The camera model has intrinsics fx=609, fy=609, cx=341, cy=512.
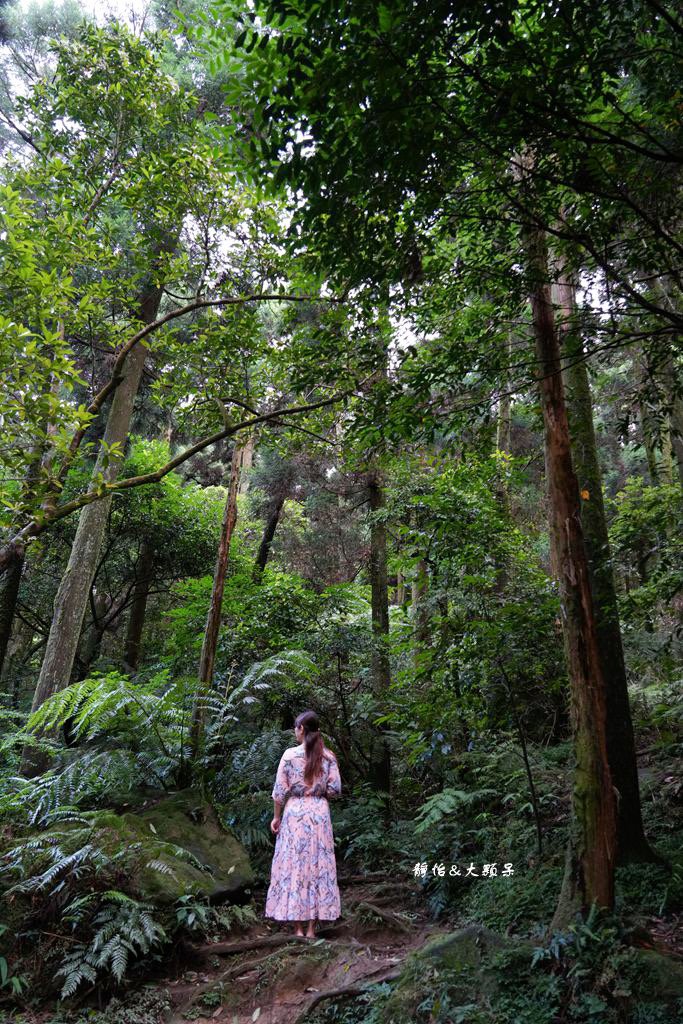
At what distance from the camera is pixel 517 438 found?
19391 millimetres

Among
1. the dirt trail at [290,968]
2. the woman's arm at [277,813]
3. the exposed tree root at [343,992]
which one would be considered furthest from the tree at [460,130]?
the woman's arm at [277,813]

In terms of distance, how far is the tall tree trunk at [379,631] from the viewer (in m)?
9.22

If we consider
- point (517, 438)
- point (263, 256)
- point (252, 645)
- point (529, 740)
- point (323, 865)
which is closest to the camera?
point (323, 865)

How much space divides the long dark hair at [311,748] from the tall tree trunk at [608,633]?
2.55 metres

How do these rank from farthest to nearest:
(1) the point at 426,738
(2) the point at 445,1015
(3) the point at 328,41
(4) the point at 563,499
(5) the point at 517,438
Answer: (5) the point at 517,438, (1) the point at 426,738, (4) the point at 563,499, (2) the point at 445,1015, (3) the point at 328,41

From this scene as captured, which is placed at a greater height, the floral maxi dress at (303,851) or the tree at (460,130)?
the tree at (460,130)

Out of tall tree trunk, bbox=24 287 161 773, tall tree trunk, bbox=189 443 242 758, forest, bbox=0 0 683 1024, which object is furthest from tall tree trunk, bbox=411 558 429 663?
tall tree trunk, bbox=24 287 161 773

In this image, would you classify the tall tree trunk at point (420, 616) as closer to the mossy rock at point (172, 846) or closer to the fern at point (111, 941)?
the mossy rock at point (172, 846)

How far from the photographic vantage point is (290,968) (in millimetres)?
4453

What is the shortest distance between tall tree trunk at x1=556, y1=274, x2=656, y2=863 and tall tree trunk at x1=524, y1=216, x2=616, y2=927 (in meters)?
0.44

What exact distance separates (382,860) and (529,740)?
2.48 metres

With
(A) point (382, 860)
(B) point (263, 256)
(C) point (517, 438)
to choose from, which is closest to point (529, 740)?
(A) point (382, 860)

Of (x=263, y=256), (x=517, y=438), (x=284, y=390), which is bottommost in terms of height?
(x=284, y=390)

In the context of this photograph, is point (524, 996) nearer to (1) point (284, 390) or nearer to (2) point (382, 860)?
(2) point (382, 860)
